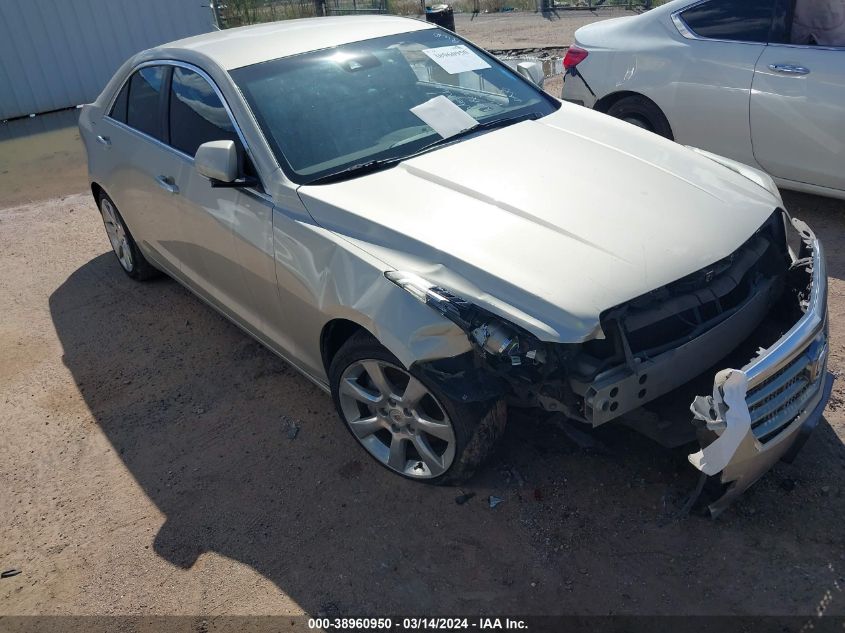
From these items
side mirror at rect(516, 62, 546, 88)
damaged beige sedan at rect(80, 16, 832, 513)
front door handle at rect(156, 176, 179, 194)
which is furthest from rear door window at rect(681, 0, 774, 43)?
front door handle at rect(156, 176, 179, 194)

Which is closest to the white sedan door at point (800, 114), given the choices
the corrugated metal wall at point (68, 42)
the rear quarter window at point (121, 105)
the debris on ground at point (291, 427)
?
the debris on ground at point (291, 427)

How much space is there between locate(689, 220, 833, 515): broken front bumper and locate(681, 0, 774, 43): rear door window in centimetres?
290

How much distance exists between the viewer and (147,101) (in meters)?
4.40

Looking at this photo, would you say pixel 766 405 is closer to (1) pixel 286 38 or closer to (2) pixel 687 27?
(1) pixel 286 38

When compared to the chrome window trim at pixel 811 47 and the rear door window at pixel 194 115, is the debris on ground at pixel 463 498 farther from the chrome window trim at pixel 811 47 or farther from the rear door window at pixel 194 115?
the chrome window trim at pixel 811 47

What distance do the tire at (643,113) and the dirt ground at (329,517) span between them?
6.00ft

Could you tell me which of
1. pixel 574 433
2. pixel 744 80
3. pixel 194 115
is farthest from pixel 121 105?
pixel 744 80

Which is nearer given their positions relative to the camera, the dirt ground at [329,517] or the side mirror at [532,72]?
the dirt ground at [329,517]

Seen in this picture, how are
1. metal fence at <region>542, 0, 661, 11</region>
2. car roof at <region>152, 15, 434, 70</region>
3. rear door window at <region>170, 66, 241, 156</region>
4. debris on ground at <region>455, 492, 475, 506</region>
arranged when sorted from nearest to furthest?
debris on ground at <region>455, 492, 475, 506</region>, rear door window at <region>170, 66, 241, 156</region>, car roof at <region>152, 15, 434, 70</region>, metal fence at <region>542, 0, 661, 11</region>

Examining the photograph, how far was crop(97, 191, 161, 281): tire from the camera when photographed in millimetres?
5129

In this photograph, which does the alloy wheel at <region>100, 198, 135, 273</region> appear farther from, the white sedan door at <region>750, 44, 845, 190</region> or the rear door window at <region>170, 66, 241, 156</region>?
the white sedan door at <region>750, 44, 845, 190</region>

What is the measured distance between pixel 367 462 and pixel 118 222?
292 centimetres

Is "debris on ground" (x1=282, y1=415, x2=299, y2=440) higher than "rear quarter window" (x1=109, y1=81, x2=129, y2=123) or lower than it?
lower

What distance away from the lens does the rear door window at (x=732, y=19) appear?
Answer: 196 inches
